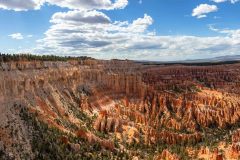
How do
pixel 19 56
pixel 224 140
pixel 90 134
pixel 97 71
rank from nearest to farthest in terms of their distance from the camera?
pixel 90 134
pixel 224 140
pixel 19 56
pixel 97 71

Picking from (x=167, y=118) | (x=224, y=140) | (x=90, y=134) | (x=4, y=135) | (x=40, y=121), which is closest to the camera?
(x=4, y=135)

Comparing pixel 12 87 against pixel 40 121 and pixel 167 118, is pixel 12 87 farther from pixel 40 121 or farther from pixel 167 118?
pixel 167 118

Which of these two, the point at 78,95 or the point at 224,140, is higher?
the point at 78,95

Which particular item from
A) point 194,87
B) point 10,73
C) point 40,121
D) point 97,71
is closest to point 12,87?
point 10,73

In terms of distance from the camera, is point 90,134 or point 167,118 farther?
point 167,118

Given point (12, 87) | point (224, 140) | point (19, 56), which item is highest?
point (19, 56)

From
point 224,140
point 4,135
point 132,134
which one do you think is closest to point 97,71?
point 132,134
